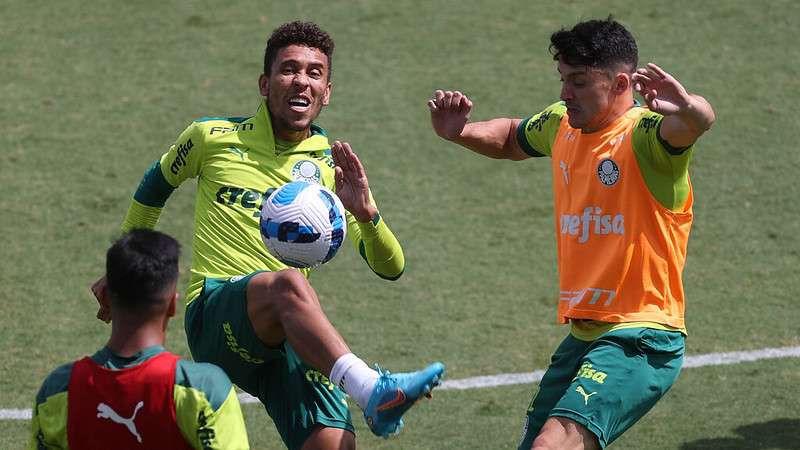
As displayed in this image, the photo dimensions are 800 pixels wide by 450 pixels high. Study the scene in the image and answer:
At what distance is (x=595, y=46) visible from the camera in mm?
5996

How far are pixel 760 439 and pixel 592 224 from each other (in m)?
2.57

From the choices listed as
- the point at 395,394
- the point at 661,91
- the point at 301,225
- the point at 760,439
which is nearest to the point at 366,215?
the point at 301,225

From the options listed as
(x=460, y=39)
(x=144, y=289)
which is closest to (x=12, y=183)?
(x=460, y=39)

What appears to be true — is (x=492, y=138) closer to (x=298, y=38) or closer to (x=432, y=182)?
(x=298, y=38)

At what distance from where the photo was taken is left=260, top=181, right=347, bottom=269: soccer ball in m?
5.62

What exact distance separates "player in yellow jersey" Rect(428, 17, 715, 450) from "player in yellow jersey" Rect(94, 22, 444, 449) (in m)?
0.86

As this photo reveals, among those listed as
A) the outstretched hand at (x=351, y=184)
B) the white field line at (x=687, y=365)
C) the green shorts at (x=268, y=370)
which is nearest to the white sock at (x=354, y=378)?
the green shorts at (x=268, y=370)

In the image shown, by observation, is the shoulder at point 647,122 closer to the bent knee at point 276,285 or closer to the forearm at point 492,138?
the forearm at point 492,138

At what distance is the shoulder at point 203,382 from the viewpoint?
14.0 feet

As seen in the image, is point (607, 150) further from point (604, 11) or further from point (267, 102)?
point (604, 11)

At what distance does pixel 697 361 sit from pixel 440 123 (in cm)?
351

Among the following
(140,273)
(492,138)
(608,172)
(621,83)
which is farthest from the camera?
(492,138)

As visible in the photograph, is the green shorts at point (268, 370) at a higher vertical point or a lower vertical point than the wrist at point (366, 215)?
lower

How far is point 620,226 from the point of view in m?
5.90
